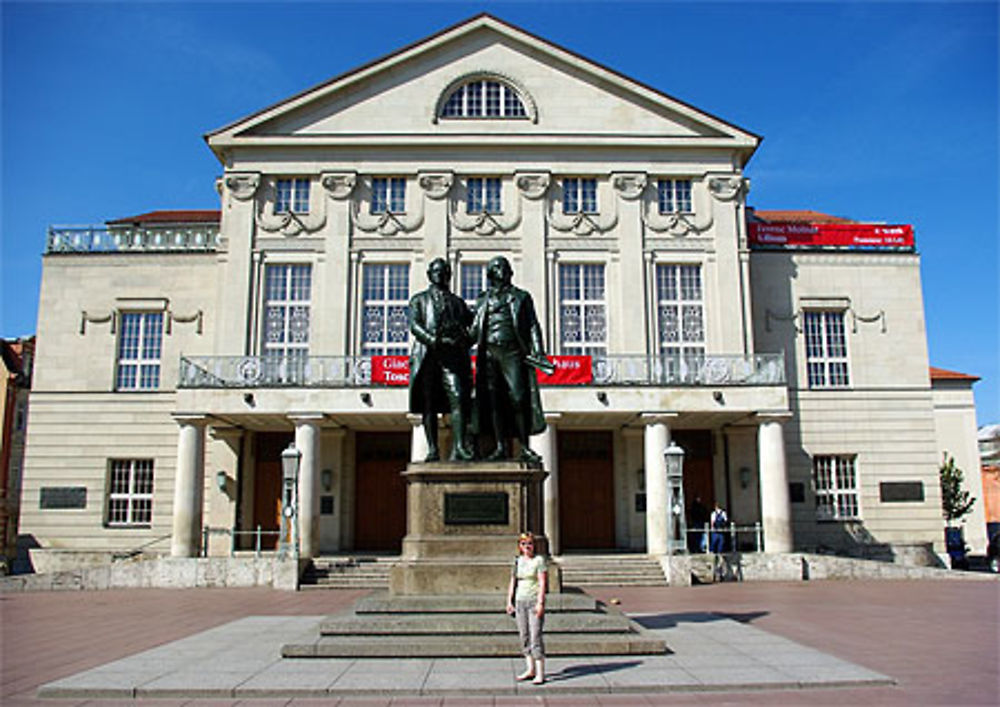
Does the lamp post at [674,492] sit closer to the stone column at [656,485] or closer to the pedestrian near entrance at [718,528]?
the stone column at [656,485]

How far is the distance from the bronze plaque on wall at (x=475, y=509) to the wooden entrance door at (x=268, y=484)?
19.6 meters

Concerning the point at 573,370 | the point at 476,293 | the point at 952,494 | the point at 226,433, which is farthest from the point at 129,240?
the point at 952,494

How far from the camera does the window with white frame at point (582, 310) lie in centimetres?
3009

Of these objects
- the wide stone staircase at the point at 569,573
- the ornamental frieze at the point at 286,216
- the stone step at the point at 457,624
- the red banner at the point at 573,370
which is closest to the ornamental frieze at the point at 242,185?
the ornamental frieze at the point at 286,216

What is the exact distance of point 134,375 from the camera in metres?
30.8

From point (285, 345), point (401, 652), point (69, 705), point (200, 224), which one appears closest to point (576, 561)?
point (285, 345)

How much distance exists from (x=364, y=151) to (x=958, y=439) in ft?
116

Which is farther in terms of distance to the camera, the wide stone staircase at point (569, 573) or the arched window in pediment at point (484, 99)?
the arched window in pediment at point (484, 99)

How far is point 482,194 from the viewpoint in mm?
31422

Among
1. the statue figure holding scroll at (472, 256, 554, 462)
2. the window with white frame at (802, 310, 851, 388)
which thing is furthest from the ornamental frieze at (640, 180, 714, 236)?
the statue figure holding scroll at (472, 256, 554, 462)

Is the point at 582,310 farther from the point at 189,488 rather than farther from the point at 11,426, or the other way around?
the point at 11,426

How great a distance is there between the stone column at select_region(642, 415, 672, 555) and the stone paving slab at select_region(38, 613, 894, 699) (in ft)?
46.0

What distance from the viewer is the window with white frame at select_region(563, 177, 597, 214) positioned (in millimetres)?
31547

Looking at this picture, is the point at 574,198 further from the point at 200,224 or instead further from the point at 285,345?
the point at 200,224
